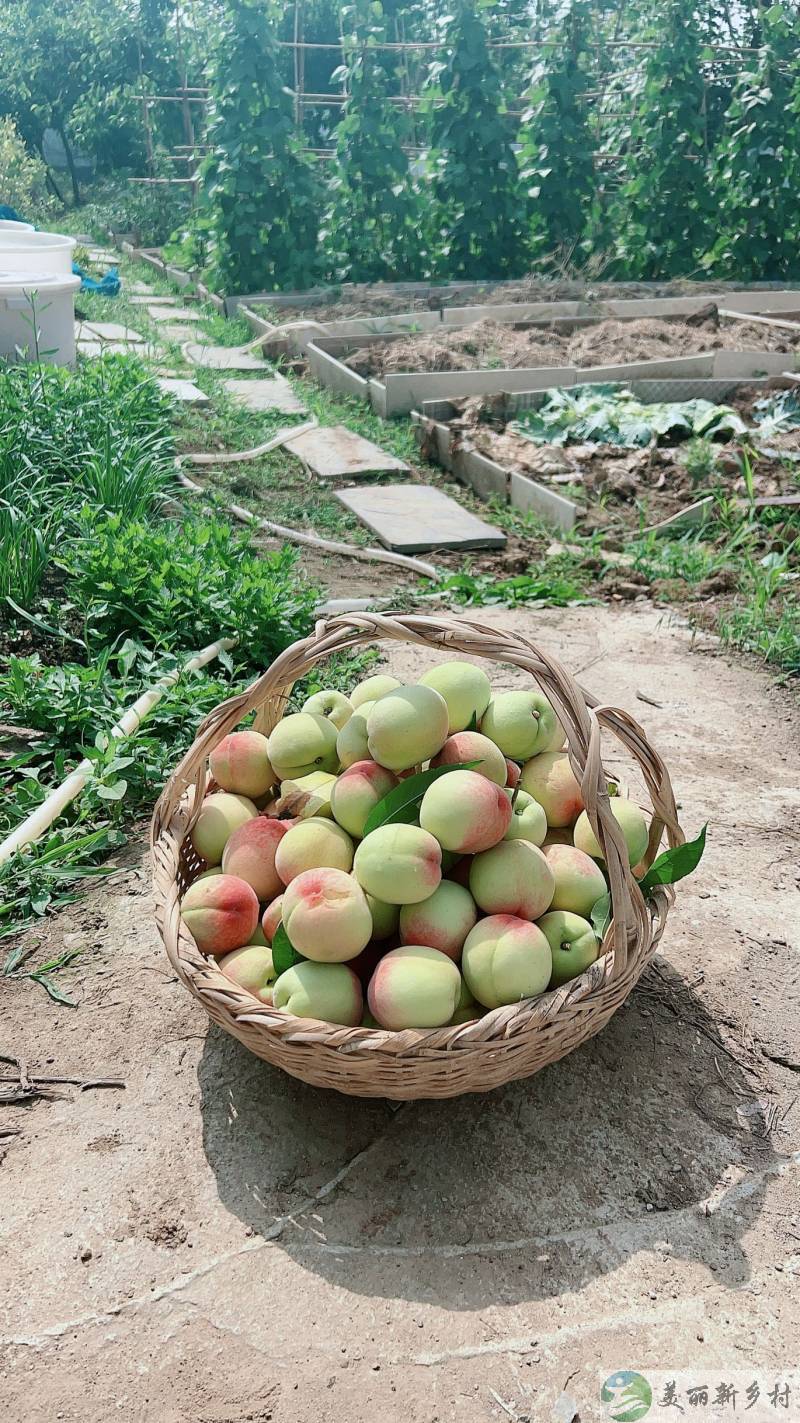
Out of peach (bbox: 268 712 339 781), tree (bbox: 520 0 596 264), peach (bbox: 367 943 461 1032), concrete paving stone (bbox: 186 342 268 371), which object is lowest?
concrete paving stone (bbox: 186 342 268 371)

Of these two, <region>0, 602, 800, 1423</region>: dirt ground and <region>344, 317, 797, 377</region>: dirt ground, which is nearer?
<region>0, 602, 800, 1423</region>: dirt ground

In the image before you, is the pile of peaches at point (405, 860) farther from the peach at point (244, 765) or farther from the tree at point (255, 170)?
the tree at point (255, 170)

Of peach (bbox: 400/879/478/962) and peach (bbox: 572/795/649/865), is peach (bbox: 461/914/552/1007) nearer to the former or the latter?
peach (bbox: 400/879/478/962)

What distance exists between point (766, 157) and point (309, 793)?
1172 cm

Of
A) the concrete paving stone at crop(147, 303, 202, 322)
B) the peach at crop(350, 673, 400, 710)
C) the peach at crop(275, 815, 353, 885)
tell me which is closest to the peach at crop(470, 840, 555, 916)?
the peach at crop(275, 815, 353, 885)

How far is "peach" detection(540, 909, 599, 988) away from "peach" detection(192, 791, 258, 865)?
63cm

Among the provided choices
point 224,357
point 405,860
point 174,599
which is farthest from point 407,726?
point 224,357

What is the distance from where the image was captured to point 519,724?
205cm

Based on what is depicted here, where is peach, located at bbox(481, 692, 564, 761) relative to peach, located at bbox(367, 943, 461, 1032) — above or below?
above

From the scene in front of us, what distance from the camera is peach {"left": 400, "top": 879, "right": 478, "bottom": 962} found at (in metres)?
1.81

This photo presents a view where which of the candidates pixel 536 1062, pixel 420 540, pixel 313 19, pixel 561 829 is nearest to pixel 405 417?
pixel 420 540

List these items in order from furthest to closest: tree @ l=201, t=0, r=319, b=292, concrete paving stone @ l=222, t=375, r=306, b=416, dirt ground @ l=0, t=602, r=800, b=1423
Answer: tree @ l=201, t=0, r=319, b=292
concrete paving stone @ l=222, t=375, r=306, b=416
dirt ground @ l=0, t=602, r=800, b=1423

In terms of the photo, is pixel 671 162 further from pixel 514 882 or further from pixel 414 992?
pixel 414 992

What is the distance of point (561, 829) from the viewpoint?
2.14 metres
